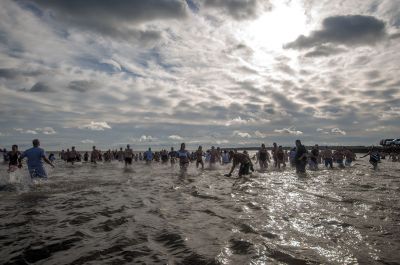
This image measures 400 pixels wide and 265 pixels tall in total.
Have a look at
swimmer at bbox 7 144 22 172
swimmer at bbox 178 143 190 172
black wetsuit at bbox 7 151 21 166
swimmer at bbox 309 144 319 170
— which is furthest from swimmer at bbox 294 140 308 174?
black wetsuit at bbox 7 151 21 166

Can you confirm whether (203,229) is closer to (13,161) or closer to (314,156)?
(13,161)

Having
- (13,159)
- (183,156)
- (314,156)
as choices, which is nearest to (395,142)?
(314,156)

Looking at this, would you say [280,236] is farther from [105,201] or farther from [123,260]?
[105,201]

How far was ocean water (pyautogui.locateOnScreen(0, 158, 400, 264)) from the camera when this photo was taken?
4.17m

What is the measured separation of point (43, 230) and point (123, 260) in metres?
2.33

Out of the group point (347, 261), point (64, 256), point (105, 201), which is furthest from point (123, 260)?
point (105, 201)

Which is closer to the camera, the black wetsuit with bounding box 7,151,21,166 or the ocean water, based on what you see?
the ocean water

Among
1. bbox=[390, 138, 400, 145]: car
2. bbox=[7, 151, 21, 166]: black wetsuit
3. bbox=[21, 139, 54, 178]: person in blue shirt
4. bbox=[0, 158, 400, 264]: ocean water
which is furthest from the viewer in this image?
bbox=[390, 138, 400, 145]: car

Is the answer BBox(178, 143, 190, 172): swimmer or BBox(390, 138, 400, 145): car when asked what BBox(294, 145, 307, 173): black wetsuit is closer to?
BBox(178, 143, 190, 172): swimmer

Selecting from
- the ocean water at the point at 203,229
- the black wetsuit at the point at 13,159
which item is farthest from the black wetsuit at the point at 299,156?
the black wetsuit at the point at 13,159

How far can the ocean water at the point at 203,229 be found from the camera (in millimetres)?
4172

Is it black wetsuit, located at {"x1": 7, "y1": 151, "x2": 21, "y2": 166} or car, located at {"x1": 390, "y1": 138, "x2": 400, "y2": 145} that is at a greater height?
car, located at {"x1": 390, "y1": 138, "x2": 400, "y2": 145}

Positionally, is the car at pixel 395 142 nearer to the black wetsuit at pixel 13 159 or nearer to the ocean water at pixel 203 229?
the ocean water at pixel 203 229

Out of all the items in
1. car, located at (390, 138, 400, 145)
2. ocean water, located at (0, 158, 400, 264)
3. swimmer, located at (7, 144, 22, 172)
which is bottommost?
ocean water, located at (0, 158, 400, 264)
